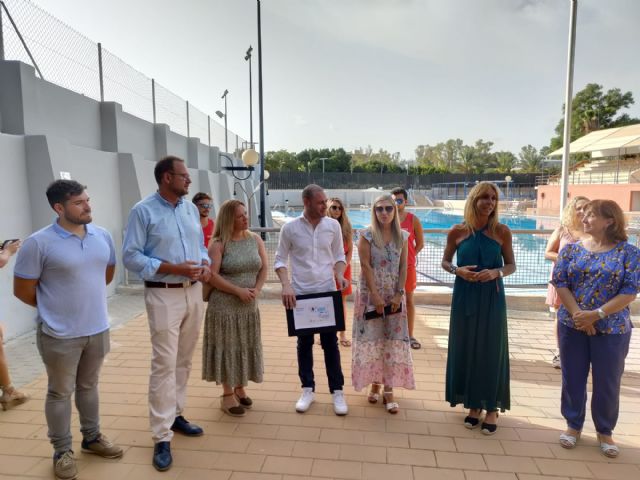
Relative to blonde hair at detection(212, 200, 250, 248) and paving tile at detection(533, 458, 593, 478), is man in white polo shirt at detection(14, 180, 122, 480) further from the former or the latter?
paving tile at detection(533, 458, 593, 478)

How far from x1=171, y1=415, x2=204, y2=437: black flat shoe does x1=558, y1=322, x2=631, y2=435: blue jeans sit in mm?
2688

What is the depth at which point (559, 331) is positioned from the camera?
3111 mm

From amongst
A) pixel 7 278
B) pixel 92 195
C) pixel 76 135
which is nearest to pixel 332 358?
pixel 7 278

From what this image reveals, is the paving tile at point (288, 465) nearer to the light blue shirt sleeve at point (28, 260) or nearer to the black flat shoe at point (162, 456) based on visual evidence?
the black flat shoe at point (162, 456)

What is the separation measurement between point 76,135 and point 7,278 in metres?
3.85

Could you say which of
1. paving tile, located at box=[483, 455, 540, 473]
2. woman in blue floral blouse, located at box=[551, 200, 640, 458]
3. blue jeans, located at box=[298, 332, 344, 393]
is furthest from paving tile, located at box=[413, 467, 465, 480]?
blue jeans, located at box=[298, 332, 344, 393]

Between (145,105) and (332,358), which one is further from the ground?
(145,105)

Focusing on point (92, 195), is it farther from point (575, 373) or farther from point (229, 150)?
point (229, 150)

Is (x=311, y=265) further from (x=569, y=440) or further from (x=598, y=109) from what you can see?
(x=598, y=109)

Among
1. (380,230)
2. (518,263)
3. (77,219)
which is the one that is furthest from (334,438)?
(518,263)

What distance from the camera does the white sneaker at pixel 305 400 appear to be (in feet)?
11.5

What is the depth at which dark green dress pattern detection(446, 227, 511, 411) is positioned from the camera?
126 inches

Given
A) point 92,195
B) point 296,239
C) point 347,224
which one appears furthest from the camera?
point 92,195

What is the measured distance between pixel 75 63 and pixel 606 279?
952 cm
